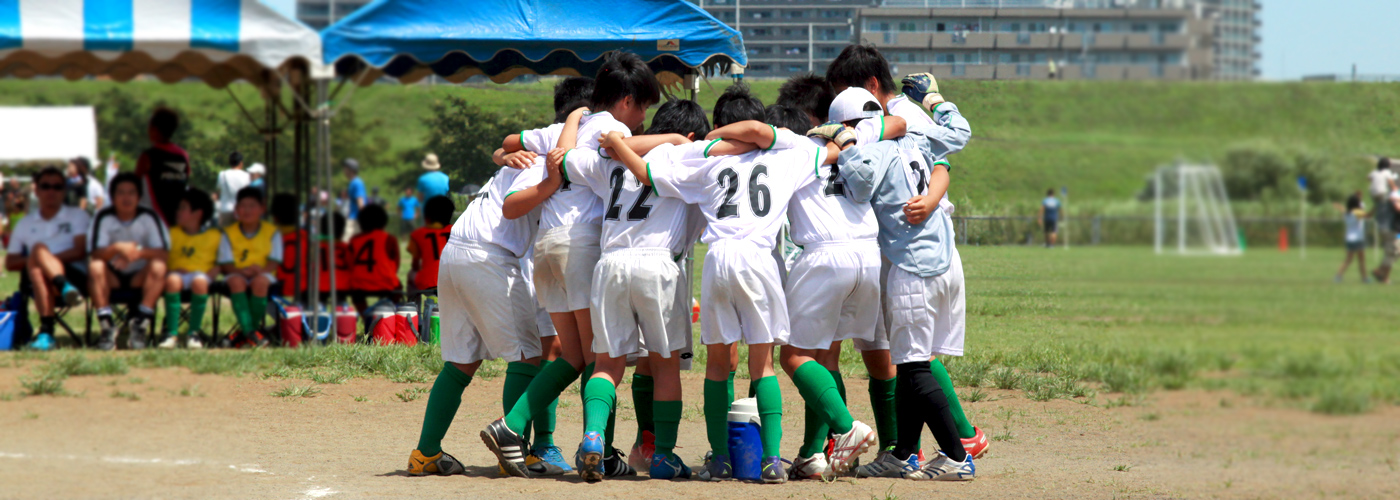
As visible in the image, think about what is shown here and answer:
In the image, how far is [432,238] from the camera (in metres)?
7.32

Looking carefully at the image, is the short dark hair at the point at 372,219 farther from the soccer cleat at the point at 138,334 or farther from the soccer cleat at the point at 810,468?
the soccer cleat at the point at 810,468

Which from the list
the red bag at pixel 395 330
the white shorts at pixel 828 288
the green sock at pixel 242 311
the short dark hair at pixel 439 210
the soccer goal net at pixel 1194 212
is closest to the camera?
the soccer goal net at pixel 1194 212

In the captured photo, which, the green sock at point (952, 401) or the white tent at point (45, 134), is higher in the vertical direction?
the white tent at point (45, 134)

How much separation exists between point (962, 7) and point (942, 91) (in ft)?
1.95

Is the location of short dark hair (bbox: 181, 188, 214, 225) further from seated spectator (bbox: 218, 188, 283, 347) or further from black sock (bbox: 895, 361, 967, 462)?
black sock (bbox: 895, 361, 967, 462)

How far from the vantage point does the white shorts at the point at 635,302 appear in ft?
12.2

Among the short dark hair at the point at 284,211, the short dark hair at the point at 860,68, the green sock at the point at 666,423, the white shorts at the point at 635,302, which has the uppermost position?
the short dark hair at the point at 860,68

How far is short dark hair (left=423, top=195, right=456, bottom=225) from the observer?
7270 mm

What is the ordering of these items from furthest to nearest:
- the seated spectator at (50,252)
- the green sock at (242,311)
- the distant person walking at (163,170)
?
the distant person walking at (163,170) < the green sock at (242,311) < the seated spectator at (50,252)

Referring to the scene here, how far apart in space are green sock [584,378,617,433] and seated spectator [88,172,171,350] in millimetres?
5270

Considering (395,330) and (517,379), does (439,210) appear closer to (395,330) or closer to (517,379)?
(395,330)

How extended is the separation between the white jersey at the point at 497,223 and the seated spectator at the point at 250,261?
14.3ft

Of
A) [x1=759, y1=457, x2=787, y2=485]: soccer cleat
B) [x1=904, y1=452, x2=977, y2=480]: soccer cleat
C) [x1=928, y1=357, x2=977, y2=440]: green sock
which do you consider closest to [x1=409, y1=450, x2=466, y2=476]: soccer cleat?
[x1=759, y1=457, x2=787, y2=485]: soccer cleat

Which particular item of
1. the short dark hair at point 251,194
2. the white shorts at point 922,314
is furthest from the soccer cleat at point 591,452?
the short dark hair at point 251,194
